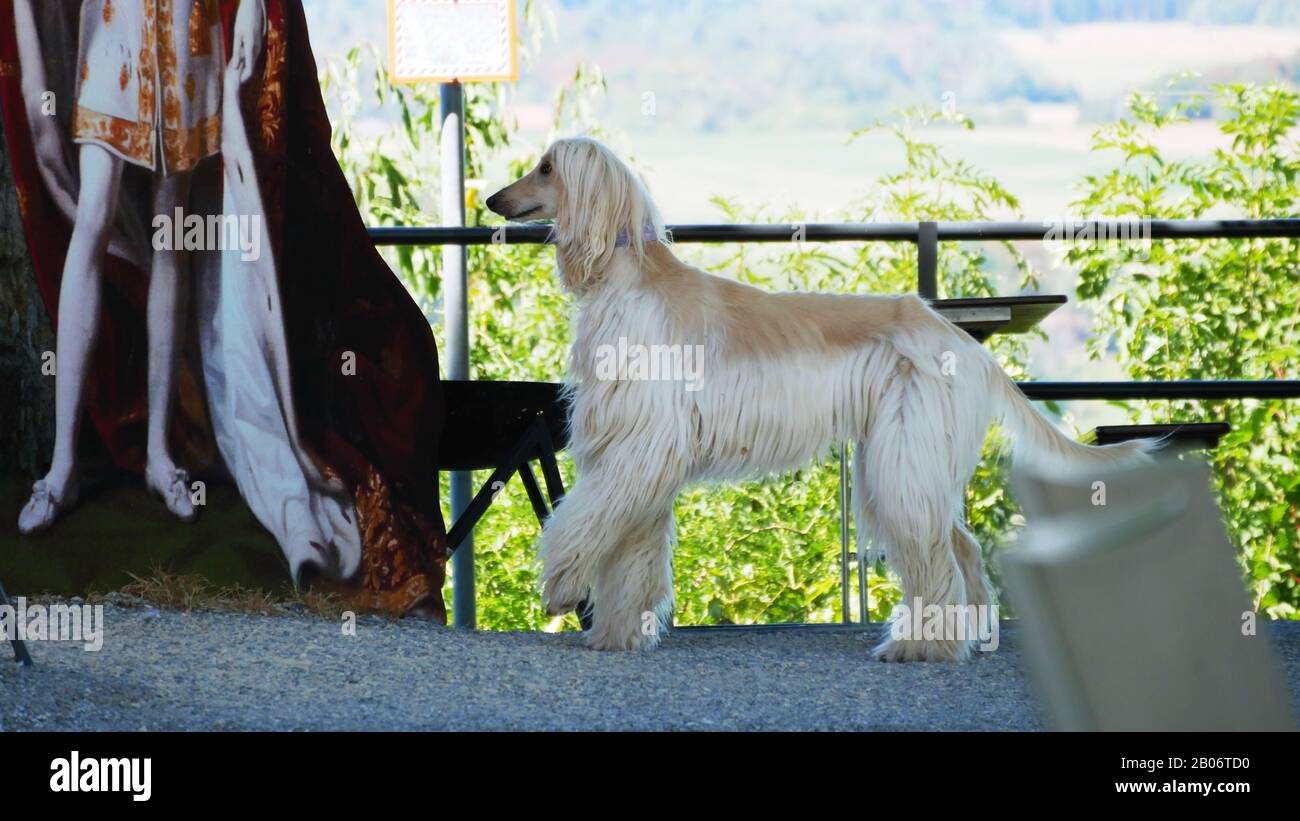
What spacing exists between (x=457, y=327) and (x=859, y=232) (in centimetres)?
149

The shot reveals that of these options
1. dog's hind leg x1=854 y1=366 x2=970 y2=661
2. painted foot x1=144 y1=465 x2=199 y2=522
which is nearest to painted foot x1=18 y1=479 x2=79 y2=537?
painted foot x1=144 y1=465 x2=199 y2=522

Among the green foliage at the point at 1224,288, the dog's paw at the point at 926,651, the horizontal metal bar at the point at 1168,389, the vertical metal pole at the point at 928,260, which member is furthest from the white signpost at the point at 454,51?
the green foliage at the point at 1224,288

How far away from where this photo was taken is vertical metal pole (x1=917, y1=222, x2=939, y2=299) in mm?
4133

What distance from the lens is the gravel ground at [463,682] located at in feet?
8.63

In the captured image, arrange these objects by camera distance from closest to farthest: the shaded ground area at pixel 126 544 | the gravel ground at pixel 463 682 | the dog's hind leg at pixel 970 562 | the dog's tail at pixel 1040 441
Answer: the gravel ground at pixel 463 682
the dog's tail at pixel 1040 441
the dog's hind leg at pixel 970 562
the shaded ground area at pixel 126 544

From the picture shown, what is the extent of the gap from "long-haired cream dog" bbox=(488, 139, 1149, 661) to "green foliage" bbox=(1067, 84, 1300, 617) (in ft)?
8.63

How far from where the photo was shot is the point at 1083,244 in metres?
6.08

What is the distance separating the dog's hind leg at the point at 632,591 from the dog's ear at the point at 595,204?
2.06 ft

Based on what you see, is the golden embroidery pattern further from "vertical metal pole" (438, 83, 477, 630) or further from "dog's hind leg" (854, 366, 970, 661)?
"dog's hind leg" (854, 366, 970, 661)

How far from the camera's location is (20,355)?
373 cm

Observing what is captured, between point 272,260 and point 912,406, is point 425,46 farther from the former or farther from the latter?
point 912,406

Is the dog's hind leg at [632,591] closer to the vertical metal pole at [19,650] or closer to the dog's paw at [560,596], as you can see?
the dog's paw at [560,596]
